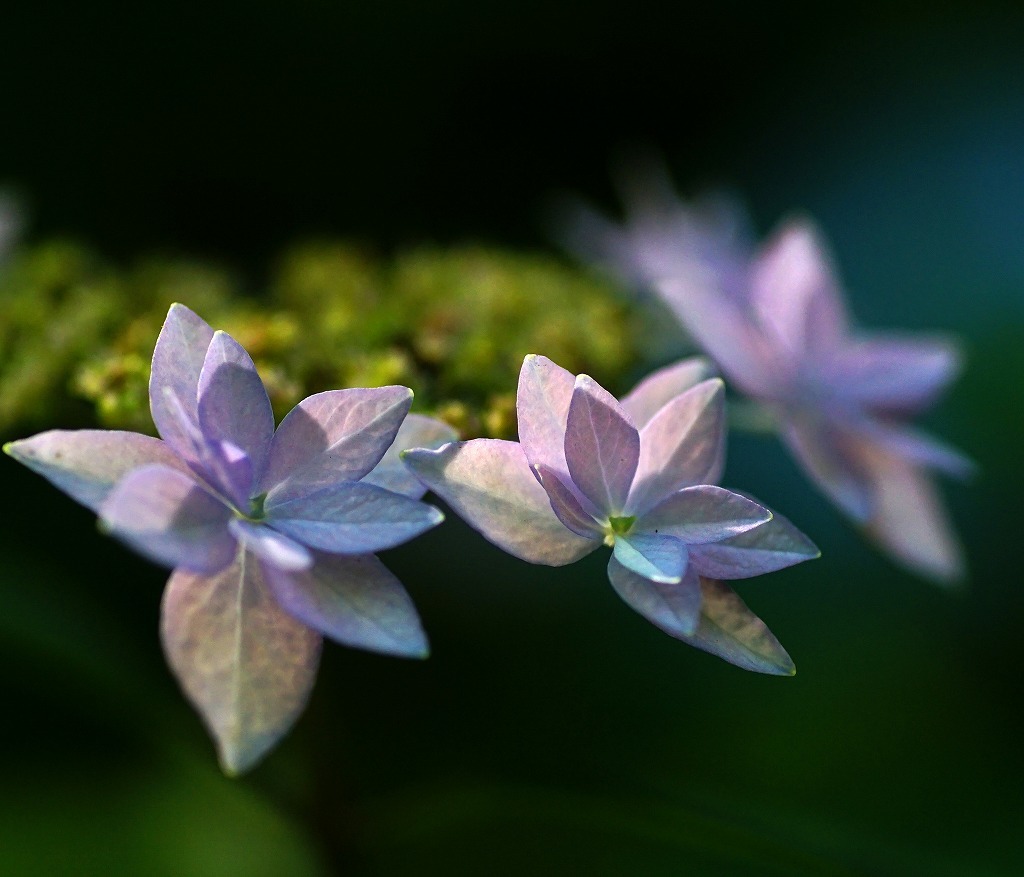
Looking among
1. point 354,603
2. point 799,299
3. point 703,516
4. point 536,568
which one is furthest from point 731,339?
point 536,568

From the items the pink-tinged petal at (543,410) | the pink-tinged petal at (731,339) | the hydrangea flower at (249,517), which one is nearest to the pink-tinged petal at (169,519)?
the hydrangea flower at (249,517)

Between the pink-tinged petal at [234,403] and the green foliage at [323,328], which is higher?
the pink-tinged petal at [234,403]

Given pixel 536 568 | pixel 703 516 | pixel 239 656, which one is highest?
pixel 703 516

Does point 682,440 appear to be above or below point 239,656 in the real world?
above

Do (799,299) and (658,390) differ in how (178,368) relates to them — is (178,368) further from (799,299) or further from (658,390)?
(799,299)

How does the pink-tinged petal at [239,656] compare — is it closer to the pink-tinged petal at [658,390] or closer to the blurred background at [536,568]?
the pink-tinged petal at [658,390]

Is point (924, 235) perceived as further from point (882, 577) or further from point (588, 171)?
point (882, 577)

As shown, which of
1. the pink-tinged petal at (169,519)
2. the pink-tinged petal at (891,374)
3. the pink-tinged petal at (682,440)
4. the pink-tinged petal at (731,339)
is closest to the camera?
the pink-tinged petal at (169,519)
